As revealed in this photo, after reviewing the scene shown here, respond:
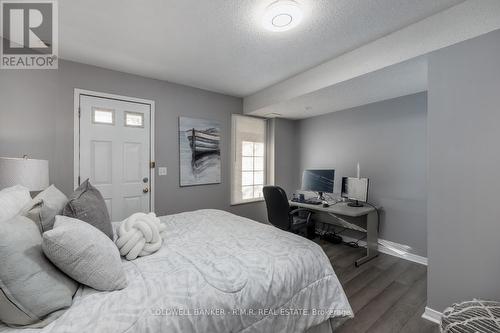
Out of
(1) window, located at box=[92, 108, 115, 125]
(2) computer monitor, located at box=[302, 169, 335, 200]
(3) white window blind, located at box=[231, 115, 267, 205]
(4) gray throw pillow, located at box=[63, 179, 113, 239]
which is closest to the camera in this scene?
(4) gray throw pillow, located at box=[63, 179, 113, 239]

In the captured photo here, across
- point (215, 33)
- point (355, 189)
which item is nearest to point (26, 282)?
point (215, 33)

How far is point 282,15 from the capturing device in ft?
5.52

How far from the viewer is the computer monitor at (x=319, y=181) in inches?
133

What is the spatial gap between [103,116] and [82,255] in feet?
7.59

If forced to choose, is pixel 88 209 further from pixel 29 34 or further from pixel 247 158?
pixel 247 158

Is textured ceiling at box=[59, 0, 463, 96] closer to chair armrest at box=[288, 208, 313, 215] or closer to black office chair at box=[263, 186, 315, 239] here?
black office chair at box=[263, 186, 315, 239]

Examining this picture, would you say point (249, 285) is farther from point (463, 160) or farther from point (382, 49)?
point (382, 49)

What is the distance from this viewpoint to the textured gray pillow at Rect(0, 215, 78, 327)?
76 cm

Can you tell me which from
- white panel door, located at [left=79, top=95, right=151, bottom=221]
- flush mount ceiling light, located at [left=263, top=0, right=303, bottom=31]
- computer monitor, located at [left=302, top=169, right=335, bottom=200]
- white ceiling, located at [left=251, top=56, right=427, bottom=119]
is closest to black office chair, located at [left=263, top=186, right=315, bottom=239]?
computer monitor, located at [left=302, top=169, right=335, bottom=200]

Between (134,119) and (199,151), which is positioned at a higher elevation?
(134,119)

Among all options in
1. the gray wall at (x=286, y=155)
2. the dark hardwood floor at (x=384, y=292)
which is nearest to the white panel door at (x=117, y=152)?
the gray wall at (x=286, y=155)

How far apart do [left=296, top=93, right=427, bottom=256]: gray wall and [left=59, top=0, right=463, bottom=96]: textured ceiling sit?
1.38m

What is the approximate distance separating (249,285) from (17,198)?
148 centimetres

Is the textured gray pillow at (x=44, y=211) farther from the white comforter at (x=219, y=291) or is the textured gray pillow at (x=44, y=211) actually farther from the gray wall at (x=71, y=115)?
the gray wall at (x=71, y=115)
